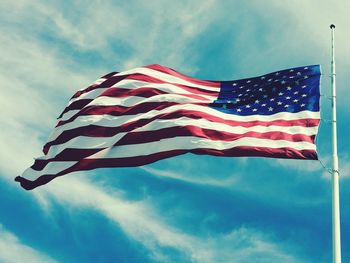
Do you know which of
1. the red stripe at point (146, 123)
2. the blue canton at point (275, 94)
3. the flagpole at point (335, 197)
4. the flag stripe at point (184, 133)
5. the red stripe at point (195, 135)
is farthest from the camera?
the blue canton at point (275, 94)

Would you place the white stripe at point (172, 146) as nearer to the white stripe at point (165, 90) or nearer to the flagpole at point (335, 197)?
the flagpole at point (335, 197)

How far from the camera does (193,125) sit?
22891 mm

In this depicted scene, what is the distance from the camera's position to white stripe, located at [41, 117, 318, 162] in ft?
72.4

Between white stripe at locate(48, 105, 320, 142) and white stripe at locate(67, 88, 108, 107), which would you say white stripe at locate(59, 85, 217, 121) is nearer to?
white stripe at locate(67, 88, 108, 107)

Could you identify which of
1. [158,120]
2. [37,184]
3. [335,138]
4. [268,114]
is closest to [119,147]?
[158,120]

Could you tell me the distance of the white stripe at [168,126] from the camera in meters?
22.1

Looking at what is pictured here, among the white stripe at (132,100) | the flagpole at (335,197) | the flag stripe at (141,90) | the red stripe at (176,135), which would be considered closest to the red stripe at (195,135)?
the red stripe at (176,135)

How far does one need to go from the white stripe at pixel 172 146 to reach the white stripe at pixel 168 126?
40 cm

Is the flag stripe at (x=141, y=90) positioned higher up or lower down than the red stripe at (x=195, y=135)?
higher up

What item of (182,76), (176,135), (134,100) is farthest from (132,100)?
(176,135)

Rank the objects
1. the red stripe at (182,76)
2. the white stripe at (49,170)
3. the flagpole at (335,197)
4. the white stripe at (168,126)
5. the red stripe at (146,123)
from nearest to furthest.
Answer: the flagpole at (335,197)
the white stripe at (168,126)
the red stripe at (146,123)
the white stripe at (49,170)
the red stripe at (182,76)

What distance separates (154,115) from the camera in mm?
24141

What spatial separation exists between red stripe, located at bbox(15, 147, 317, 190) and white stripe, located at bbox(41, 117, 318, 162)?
64 centimetres

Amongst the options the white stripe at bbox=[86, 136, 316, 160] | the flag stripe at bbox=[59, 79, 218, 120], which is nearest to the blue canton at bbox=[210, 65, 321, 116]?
the flag stripe at bbox=[59, 79, 218, 120]
